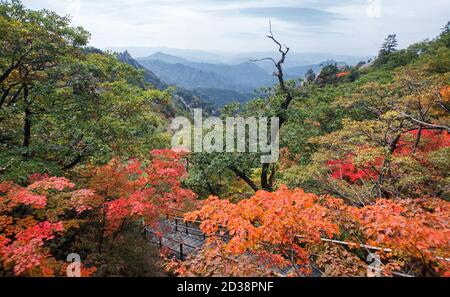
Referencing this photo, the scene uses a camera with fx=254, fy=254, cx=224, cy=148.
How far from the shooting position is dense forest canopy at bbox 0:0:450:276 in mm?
4785

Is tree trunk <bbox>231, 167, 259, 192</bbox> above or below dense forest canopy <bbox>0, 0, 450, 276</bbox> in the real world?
below

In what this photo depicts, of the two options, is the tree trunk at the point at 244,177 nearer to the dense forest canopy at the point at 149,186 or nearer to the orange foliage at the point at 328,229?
the dense forest canopy at the point at 149,186

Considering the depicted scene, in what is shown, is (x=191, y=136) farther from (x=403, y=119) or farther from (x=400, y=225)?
(x=400, y=225)

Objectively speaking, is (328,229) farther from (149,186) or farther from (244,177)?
(244,177)

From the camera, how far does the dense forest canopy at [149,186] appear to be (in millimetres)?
4785

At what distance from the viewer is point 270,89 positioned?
13172 mm

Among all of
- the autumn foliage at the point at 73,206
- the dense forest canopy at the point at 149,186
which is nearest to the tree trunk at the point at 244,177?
the dense forest canopy at the point at 149,186

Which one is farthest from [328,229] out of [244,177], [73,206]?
[244,177]

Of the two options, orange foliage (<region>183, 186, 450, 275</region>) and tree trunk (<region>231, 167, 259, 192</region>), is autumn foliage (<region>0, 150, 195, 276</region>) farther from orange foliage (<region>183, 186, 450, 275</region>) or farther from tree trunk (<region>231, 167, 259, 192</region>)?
tree trunk (<region>231, 167, 259, 192</region>)

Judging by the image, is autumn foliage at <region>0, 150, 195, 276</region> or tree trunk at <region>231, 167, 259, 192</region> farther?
tree trunk at <region>231, 167, 259, 192</region>

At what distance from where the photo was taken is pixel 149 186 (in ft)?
27.6

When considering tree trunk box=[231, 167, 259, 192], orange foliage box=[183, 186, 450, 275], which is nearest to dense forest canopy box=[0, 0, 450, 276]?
orange foliage box=[183, 186, 450, 275]
